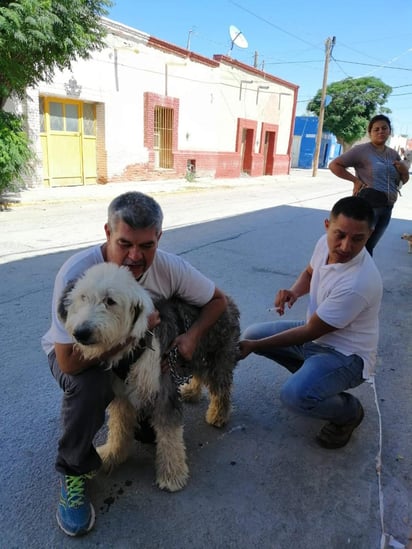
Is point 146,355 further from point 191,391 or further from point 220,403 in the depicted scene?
point 191,391

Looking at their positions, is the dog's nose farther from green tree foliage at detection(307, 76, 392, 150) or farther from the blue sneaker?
green tree foliage at detection(307, 76, 392, 150)

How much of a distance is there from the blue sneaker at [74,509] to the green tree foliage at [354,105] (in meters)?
41.5

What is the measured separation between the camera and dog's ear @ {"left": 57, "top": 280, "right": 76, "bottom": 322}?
1865mm

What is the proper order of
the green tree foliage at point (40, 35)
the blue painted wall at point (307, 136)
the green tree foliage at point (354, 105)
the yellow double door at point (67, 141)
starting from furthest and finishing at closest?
the blue painted wall at point (307, 136) → the green tree foliage at point (354, 105) → the yellow double door at point (67, 141) → the green tree foliage at point (40, 35)

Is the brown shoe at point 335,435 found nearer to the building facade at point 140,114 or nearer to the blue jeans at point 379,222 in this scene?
the blue jeans at point 379,222

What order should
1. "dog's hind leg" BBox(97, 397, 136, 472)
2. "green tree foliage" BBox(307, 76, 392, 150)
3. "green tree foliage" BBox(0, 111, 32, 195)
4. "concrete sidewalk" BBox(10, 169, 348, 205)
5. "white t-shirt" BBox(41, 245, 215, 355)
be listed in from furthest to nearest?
"green tree foliage" BBox(307, 76, 392, 150)
"concrete sidewalk" BBox(10, 169, 348, 205)
"green tree foliage" BBox(0, 111, 32, 195)
"dog's hind leg" BBox(97, 397, 136, 472)
"white t-shirt" BBox(41, 245, 215, 355)

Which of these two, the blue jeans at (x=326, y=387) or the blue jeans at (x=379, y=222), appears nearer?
the blue jeans at (x=326, y=387)

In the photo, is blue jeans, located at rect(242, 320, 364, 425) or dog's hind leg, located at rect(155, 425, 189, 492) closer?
dog's hind leg, located at rect(155, 425, 189, 492)

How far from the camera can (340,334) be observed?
8.86 feet

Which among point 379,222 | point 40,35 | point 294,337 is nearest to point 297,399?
point 294,337

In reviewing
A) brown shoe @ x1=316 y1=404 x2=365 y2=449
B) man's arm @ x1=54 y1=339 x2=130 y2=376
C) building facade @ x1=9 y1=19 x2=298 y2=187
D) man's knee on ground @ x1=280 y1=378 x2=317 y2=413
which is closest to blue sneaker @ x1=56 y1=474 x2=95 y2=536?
man's arm @ x1=54 y1=339 x2=130 y2=376

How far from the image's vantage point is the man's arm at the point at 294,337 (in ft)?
8.48

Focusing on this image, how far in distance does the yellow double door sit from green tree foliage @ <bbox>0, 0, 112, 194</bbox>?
7.74ft

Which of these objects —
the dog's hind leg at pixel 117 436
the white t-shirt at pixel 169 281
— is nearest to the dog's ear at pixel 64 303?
the white t-shirt at pixel 169 281
